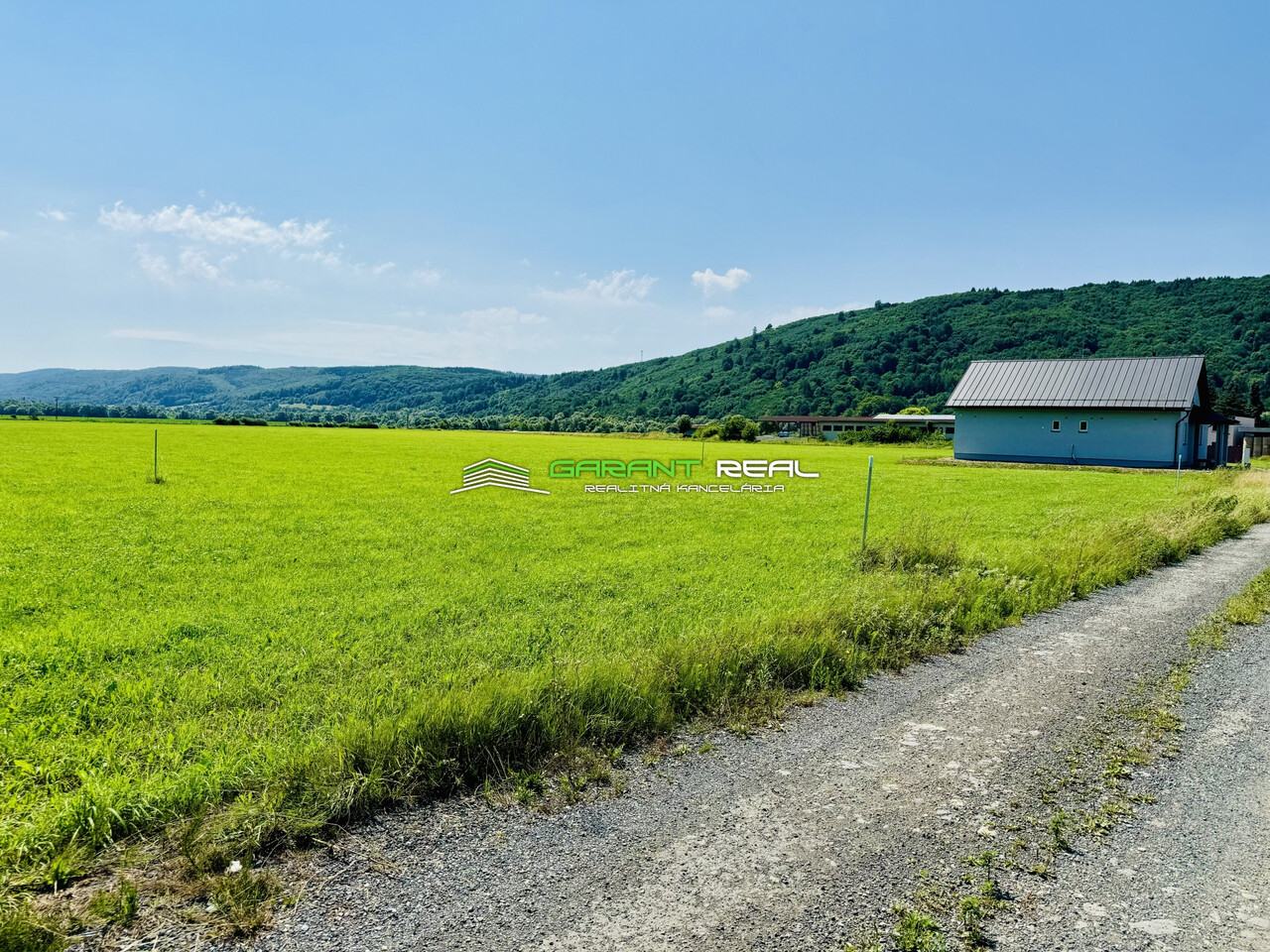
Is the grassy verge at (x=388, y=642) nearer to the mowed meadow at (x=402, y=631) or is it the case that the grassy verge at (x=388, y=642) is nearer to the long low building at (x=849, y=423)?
the mowed meadow at (x=402, y=631)

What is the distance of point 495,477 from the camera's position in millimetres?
27328

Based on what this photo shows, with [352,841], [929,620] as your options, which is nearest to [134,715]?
[352,841]

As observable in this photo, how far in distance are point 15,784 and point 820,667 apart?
18.1 ft

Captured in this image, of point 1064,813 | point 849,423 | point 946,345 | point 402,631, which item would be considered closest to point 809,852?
point 1064,813

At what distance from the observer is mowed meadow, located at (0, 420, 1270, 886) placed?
4086mm

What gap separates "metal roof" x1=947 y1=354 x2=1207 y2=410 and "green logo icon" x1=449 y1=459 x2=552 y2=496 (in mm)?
30239

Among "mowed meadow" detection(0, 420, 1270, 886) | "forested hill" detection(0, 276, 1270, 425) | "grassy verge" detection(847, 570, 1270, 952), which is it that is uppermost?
"forested hill" detection(0, 276, 1270, 425)

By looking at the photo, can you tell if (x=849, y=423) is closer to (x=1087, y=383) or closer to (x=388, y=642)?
(x=1087, y=383)

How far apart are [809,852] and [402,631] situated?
4.85 meters

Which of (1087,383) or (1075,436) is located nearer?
(1075,436)

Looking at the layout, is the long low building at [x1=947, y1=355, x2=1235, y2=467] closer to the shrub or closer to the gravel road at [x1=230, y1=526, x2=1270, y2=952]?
the gravel road at [x1=230, y1=526, x2=1270, y2=952]

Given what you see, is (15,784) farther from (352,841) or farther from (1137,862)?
(1137,862)

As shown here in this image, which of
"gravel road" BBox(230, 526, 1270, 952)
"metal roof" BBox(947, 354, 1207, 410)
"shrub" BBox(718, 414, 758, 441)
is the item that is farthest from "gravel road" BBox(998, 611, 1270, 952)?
"shrub" BBox(718, 414, 758, 441)

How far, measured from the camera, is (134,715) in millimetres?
4992
